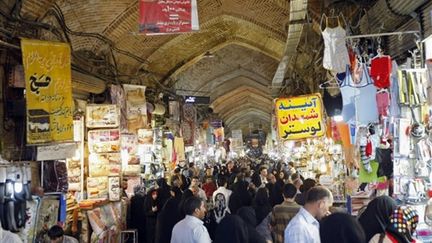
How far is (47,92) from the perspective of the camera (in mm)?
6438

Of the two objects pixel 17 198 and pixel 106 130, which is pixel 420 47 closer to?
pixel 17 198

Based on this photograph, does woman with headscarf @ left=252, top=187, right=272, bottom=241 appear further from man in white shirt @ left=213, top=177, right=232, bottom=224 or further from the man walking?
man in white shirt @ left=213, top=177, right=232, bottom=224

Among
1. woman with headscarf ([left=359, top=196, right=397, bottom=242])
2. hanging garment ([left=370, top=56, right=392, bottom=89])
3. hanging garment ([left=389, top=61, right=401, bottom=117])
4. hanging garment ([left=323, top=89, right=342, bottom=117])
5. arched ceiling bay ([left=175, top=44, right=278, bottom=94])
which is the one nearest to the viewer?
woman with headscarf ([left=359, top=196, right=397, bottom=242])

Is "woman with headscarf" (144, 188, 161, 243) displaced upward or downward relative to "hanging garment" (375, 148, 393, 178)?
downward

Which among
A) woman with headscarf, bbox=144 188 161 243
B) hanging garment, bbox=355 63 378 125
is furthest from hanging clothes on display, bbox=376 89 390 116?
woman with headscarf, bbox=144 188 161 243

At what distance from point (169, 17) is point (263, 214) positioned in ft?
10.6

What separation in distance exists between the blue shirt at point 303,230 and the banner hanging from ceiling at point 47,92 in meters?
3.82

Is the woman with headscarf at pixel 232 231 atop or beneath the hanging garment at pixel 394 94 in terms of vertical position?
beneath

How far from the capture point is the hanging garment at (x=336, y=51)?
19.4 feet

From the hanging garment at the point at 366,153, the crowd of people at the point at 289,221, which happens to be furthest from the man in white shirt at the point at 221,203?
the hanging garment at the point at 366,153

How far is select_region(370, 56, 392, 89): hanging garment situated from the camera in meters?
5.11

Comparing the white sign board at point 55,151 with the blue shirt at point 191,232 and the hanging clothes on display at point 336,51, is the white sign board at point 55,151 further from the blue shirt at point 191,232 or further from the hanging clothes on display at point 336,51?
the hanging clothes on display at point 336,51

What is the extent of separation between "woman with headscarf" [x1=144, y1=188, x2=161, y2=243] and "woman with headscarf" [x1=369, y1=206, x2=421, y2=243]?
17.7ft

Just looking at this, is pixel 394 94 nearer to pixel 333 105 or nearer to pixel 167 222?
pixel 333 105
